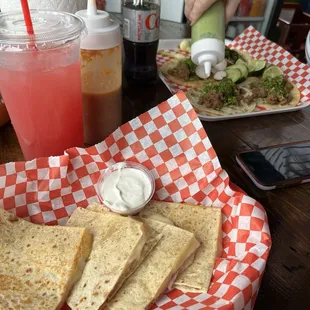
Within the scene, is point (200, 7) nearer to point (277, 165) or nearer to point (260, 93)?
point (260, 93)

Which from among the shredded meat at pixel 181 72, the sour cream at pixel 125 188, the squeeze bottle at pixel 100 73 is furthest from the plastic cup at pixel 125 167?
the shredded meat at pixel 181 72

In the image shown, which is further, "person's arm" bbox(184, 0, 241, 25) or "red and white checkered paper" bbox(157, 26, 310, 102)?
"red and white checkered paper" bbox(157, 26, 310, 102)

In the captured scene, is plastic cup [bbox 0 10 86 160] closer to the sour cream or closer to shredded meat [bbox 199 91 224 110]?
the sour cream

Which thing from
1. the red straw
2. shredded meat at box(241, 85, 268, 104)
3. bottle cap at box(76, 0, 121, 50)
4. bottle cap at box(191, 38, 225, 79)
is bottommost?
shredded meat at box(241, 85, 268, 104)

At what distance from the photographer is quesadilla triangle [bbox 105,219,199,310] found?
0.97m

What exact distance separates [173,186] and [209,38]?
2.95ft

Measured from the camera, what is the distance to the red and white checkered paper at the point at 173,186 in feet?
3.25

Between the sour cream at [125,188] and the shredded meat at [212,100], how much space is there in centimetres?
71

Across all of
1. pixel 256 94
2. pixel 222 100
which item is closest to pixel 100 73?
pixel 222 100

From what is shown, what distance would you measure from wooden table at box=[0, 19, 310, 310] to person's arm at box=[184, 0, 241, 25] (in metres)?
0.44

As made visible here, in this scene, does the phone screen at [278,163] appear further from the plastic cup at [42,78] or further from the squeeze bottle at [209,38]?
the plastic cup at [42,78]

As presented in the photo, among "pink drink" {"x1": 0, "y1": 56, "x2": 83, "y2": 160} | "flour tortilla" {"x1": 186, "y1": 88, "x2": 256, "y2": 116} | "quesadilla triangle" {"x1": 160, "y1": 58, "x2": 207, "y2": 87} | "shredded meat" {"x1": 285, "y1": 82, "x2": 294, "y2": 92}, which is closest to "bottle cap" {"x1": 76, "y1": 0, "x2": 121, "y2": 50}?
"pink drink" {"x1": 0, "y1": 56, "x2": 83, "y2": 160}

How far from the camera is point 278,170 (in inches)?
54.5

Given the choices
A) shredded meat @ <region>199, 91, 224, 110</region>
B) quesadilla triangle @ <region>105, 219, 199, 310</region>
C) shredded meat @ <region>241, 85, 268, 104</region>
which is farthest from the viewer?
shredded meat @ <region>241, 85, 268, 104</region>
